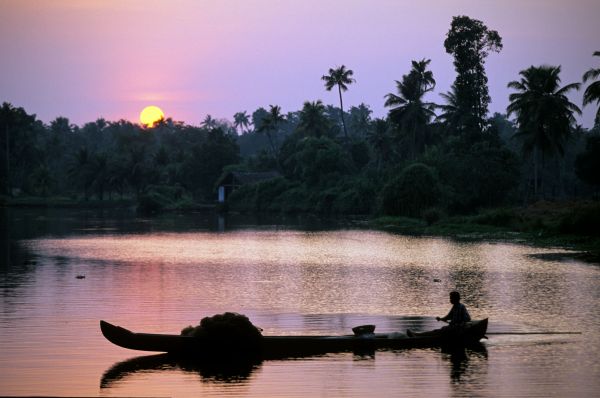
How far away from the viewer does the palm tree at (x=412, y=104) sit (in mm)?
95125

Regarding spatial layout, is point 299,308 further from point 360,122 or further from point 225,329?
point 360,122

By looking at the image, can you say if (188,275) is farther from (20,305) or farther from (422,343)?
(422,343)

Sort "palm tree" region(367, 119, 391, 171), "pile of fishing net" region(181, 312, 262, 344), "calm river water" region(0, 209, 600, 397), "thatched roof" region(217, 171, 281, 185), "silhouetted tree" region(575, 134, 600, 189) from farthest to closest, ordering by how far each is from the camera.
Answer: "thatched roof" region(217, 171, 281, 185)
"palm tree" region(367, 119, 391, 171)
"silhouetted tree" region(575, 134, 600, 189)
"pile of fishing net" region(181, 312, 262, 344)
"calm river water" region(0, 209, 600, 397)

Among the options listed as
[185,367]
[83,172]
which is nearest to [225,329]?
[185,367]

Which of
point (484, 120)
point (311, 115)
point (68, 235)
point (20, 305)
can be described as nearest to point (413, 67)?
point (484, 120)

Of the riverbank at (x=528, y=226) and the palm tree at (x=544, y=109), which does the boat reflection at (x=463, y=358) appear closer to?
the riverbank at (x=528, y=226)

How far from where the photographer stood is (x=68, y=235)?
66.9 m

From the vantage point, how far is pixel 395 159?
4407 inches

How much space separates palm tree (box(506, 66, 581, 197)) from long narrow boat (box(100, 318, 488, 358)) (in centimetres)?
5630

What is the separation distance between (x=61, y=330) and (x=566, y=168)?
327 feet

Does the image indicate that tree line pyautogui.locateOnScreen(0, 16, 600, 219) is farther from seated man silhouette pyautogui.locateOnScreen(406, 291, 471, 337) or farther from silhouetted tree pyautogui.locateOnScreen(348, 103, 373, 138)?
seated man silhouette pyautogui.locateOnScreen(406, 291, 471, 337)

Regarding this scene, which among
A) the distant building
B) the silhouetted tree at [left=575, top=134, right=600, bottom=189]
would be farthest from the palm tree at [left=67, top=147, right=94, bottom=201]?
the silhouetted tree at [left=575, top=134, right=600, bottom=189]

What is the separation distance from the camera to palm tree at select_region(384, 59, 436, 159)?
312 ft

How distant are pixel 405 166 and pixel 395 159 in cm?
2334
